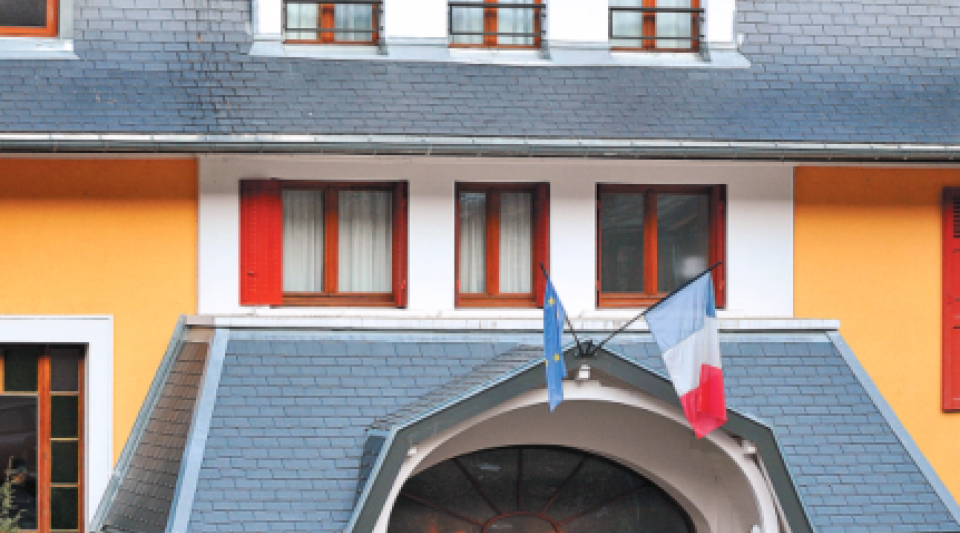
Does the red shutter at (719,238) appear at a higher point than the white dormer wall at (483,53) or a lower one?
lower

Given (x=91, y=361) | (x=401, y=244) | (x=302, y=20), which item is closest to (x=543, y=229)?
(x=401, y=244)

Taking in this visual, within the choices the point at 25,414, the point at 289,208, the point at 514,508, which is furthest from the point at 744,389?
the point at 25,414

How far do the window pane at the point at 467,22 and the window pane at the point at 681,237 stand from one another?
2576 millimetres

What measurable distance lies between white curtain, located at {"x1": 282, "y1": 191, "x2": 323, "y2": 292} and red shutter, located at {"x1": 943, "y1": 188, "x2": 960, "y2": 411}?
21.3 ft

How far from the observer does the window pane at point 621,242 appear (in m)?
13.3

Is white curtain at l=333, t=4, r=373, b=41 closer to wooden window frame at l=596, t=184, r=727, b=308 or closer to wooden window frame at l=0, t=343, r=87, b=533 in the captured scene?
wooden window frame at l=596, t=184, r=727, b=308

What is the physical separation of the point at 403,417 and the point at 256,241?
9.11ft

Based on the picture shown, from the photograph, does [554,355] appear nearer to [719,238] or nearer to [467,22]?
[719,238]

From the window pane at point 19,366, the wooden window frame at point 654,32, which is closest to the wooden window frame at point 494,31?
the wooden window frame at point 654,32

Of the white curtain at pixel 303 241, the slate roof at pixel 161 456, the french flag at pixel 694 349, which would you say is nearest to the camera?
the french flag at pixel 694 349

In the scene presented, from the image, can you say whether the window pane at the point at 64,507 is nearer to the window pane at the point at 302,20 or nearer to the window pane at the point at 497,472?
the window pane at the point at 497,472

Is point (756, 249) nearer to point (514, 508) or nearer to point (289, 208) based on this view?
point (514, 508)

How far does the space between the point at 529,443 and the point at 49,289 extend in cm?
484

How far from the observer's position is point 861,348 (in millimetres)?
13477
